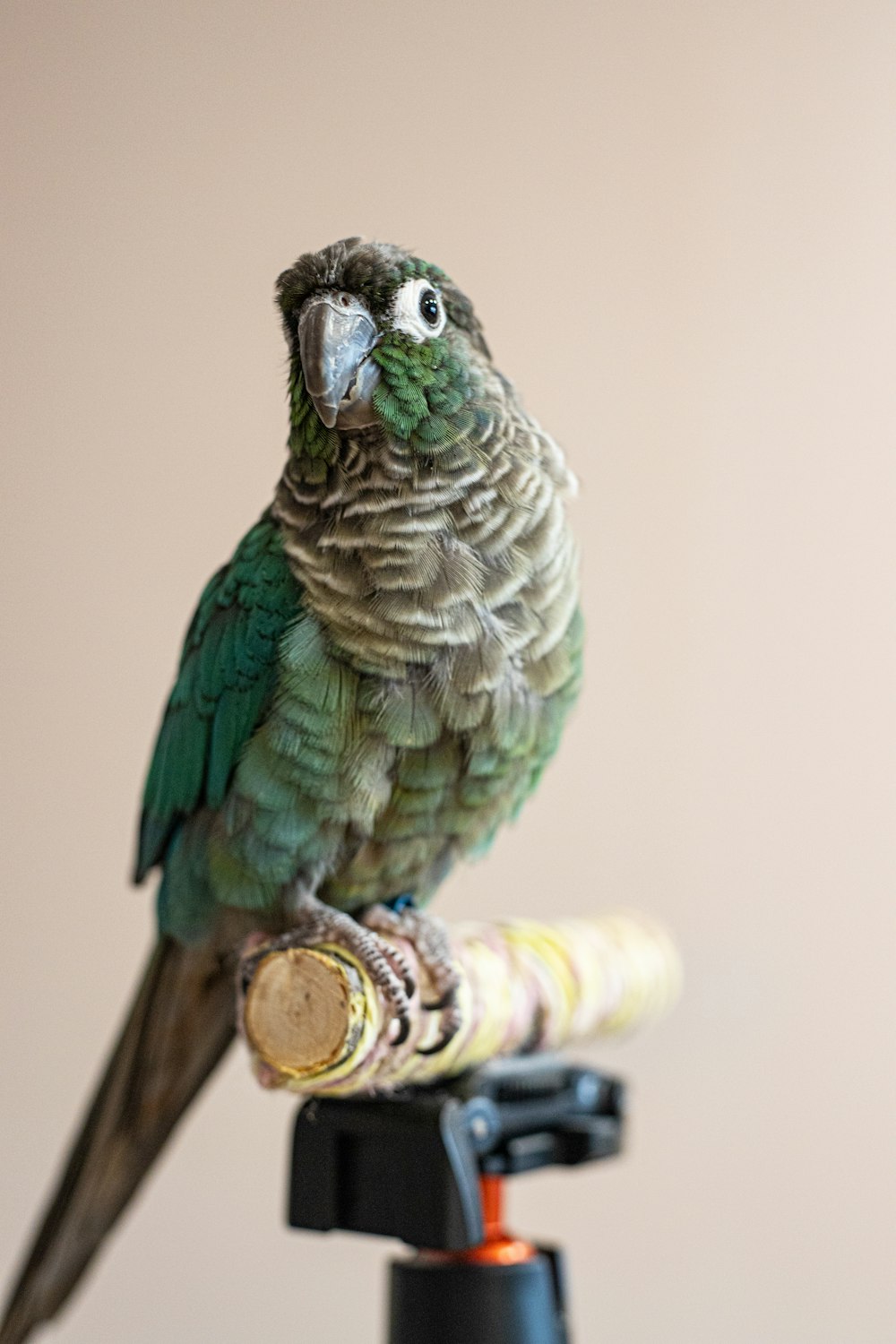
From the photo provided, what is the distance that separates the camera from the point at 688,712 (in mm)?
1782

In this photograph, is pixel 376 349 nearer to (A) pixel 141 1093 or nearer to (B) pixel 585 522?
(B) pixel 585 522

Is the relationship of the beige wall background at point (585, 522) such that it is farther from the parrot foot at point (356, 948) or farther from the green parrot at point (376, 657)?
the parrot foot at point (356, 948)

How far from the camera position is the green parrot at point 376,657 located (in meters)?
0.85

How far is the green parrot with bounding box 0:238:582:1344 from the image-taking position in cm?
85

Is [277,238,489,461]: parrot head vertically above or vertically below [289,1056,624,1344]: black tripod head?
above

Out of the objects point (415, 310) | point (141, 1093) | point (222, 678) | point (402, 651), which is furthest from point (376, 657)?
point (141, 1093)

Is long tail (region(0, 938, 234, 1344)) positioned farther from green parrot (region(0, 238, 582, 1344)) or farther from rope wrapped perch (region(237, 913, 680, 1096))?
rope wrapped perch (region(237, 913, 680, 1096))

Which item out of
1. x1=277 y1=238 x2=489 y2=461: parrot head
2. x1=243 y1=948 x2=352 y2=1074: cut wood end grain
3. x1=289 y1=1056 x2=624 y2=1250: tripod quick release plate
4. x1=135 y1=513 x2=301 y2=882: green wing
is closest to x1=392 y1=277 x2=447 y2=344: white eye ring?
x1=277 y1=238 x2=489 y2=461: parrot head

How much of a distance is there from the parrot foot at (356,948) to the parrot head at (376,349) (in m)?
0.37

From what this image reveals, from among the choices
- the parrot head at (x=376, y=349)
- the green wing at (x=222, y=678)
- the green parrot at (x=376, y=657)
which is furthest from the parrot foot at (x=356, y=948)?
the parrot head at (x=376, y=349)

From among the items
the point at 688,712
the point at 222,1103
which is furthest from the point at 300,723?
the point at 222,1103

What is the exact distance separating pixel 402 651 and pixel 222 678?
0.16 meters

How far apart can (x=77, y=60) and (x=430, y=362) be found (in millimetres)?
286

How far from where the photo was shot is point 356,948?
3.05 feet
